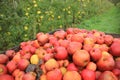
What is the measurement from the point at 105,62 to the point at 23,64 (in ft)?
2.90

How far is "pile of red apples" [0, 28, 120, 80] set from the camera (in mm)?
2351

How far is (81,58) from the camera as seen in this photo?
2344 mm

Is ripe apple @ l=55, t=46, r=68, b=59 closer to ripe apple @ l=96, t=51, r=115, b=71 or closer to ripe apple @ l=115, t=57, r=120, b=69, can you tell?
ripe apple @ l=96, t=51, r=115, b=71

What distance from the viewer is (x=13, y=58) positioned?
9.42ft

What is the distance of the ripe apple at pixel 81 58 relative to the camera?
2.36m

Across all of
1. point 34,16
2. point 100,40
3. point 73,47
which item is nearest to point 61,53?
point 73,47

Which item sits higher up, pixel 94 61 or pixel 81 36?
pixel 81 36

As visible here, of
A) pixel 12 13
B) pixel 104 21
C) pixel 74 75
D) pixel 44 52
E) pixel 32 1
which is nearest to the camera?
pixel 74 75

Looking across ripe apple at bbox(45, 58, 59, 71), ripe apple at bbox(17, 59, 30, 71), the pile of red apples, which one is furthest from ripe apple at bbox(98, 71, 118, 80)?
ripe apple at bbox(17, 59, 30, 71)

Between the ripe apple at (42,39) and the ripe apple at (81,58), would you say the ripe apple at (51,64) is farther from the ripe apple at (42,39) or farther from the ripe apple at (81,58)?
the ripe apple at (42,39)

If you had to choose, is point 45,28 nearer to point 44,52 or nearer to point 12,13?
point 12,13

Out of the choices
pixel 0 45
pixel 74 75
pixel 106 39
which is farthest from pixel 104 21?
pixel 74 75

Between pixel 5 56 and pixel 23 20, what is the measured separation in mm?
2944

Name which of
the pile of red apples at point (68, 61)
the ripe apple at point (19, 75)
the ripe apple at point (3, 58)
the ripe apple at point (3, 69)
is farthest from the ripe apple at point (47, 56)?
the ripe apple at point (3, 58)
